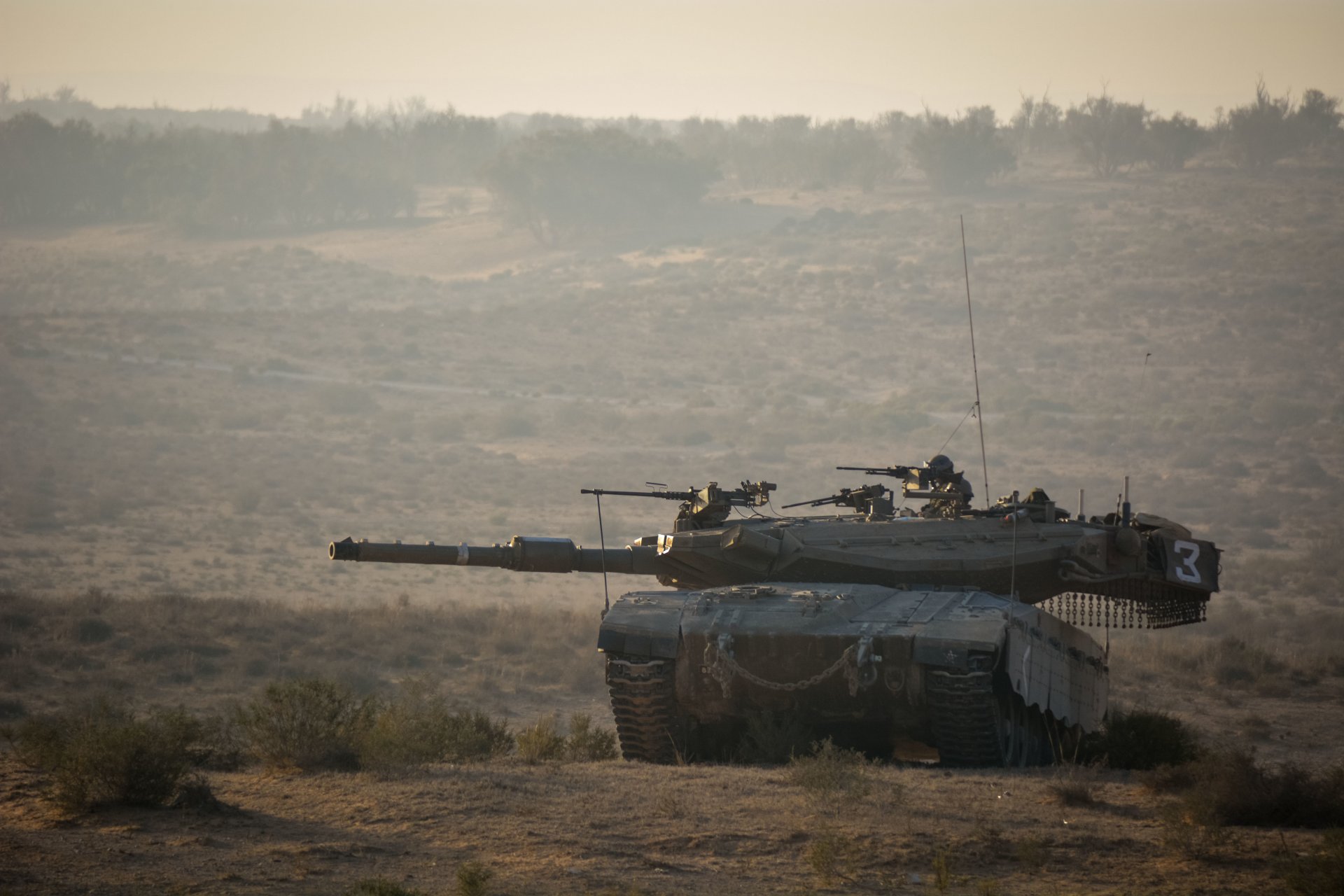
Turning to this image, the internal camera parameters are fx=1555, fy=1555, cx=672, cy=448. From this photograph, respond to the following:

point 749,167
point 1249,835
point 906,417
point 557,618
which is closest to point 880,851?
point 1249,835

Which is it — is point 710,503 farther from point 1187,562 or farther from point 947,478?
point 1187,562

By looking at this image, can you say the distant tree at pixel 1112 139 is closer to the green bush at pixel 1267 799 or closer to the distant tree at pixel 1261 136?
the distant tree at pixel 1261 136

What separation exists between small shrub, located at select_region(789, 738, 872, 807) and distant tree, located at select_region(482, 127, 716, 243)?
69.8m

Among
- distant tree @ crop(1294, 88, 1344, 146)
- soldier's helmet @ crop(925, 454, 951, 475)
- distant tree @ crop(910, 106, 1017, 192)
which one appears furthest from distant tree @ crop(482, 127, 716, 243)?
soldier's helmet @ crop(925, 454, 951, 475)

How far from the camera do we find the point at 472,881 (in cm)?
827

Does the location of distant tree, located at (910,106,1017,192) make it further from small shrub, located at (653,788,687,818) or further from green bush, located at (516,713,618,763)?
small shrub, located at (653,788,687,818)

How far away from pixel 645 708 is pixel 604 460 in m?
33.2

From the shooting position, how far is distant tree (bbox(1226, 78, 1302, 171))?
3285 inches

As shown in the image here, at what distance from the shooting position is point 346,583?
33.2 meters

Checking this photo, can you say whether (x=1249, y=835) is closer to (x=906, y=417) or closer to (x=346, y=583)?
A: (x=346, y=583)

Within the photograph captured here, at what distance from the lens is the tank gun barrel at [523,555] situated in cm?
1545

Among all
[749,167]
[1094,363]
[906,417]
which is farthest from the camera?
[749,167]

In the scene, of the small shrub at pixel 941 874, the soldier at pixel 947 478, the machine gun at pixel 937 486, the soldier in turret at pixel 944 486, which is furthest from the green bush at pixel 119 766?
Result: the soldier at pixel 947 478

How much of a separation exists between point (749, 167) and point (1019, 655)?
3225 inches
